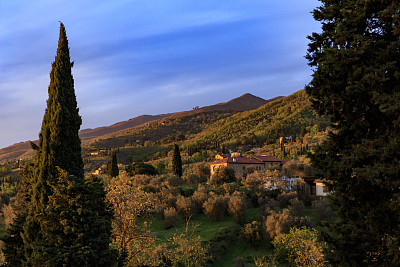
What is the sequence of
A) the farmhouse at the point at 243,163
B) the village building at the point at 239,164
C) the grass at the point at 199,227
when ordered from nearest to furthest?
the grass at the point at 199,227 → the farmhouse at the point at 243,163 → the village building at the point at 239,164

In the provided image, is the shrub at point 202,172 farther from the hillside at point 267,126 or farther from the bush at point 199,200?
A: the hillside at point 267,126

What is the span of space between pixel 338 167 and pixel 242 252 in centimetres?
2858

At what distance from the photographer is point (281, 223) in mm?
37281

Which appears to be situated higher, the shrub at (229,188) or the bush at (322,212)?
the shrub at (229,188)

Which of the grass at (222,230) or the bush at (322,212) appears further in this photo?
the bush at (322,212)

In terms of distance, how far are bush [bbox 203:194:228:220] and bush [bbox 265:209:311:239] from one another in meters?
8.18

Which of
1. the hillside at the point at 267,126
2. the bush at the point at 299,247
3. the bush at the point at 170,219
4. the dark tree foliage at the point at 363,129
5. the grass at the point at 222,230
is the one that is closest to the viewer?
the dark tree foliage at the point at 363,129

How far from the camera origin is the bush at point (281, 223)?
36787mm

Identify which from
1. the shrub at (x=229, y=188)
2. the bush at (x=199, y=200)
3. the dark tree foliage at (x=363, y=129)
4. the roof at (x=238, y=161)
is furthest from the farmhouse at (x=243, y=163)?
the dark tree foliage at (x=363, y=129)

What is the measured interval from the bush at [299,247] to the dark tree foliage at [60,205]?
61.1ft

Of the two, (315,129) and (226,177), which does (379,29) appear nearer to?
(226,177)

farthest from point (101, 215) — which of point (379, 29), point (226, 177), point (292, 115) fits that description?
point (292, 115)

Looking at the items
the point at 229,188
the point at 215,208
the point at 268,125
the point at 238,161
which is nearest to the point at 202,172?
the point at 238,161

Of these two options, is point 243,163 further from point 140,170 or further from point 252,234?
point 252,234
